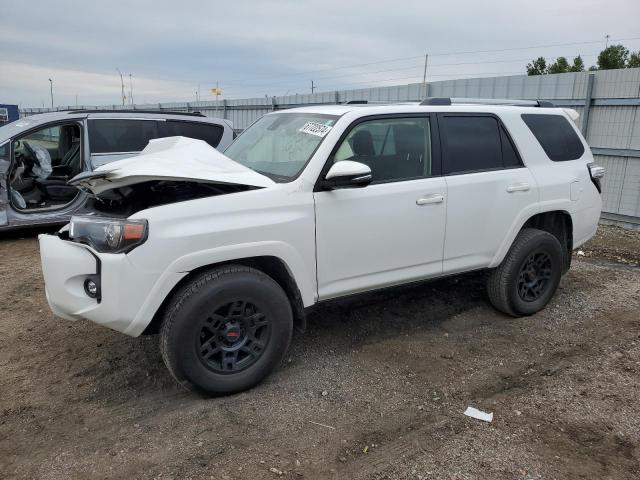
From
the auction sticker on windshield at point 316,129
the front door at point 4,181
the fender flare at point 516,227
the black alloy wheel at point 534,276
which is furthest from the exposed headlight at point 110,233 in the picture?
the front door at point 4,181

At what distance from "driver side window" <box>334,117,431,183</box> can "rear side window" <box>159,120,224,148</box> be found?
527 cm

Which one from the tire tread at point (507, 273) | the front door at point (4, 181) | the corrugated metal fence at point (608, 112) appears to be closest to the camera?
the tire tread at point (507, 273)

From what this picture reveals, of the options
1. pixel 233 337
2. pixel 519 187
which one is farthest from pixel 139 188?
pixel 519 187

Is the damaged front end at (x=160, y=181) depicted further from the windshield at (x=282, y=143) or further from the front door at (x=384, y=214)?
the front door at (x=384, y=214)

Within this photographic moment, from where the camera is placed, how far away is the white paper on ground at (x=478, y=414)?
316 centimetres

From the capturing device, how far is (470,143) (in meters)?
4.27

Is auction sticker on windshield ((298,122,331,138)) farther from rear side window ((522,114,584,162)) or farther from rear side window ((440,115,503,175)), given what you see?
rear side window ((522,114,584,162))

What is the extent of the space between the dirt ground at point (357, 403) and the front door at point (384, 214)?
69 cm

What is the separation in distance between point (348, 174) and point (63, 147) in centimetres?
705

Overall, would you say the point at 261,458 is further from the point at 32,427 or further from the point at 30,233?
the point at 30,233

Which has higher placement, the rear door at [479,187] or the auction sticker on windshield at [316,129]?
the auction sticker on windshield at [316,129]

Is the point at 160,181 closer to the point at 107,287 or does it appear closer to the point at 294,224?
the point at 107,287

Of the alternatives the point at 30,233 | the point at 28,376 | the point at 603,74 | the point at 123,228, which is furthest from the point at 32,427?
the point at 603,74

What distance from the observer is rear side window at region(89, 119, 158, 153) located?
779 centimetres
